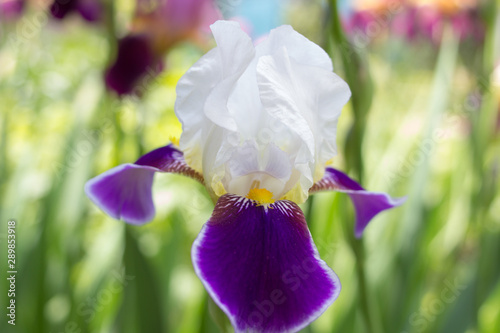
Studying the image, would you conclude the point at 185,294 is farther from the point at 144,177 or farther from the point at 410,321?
the point at 144,177

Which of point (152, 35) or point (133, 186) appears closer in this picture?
point (133, 186)

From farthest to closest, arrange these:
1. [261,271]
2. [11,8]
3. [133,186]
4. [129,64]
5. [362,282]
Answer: [11,8], [129,64], [362,282], [133,186], [261,271]

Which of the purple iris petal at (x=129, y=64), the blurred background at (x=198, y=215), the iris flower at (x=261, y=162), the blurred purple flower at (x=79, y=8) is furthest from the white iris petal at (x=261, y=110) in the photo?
the blurred purple flower at (x=79, y=8)

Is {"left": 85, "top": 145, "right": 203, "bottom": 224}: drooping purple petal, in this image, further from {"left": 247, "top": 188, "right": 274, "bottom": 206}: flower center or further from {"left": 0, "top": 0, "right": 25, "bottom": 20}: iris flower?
{"left": 0, "top": 0, "right": 25, "bottom": 20}: iris flower

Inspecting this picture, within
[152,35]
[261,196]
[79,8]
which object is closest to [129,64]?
[152,35]

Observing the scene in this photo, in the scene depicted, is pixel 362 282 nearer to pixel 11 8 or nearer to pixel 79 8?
pixel 79 8

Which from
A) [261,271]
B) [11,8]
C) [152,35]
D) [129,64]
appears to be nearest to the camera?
[261,271]

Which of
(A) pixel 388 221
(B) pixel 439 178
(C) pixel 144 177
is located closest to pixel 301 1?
(B) pixel 439 178
